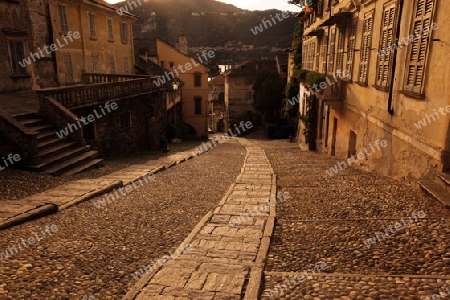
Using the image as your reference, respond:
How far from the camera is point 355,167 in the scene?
41.0 ft

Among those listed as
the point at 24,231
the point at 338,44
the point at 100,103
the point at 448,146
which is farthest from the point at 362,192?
the point at 100,103

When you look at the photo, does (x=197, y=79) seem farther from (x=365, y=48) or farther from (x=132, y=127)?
(x=365, y=48)

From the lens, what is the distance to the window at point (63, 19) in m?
19.2

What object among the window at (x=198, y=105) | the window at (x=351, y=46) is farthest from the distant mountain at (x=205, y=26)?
the window at (x=351, y=46)

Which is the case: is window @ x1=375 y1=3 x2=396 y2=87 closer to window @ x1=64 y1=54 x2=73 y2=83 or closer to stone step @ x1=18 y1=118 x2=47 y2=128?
stone step @ x1=18 y1=118 x2=47 y2=128

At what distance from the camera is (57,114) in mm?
12281

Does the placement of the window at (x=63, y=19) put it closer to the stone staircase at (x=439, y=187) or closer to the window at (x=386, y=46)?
the window at (x=386, y=46)

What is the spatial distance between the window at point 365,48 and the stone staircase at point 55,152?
1065cm

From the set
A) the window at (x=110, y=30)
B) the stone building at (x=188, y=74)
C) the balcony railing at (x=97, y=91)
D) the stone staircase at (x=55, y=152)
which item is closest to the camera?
the stone staircase at (x=55, y=152)

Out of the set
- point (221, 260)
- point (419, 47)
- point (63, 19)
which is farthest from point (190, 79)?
point (221, 260)

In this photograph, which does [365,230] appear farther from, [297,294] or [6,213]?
[6,213]

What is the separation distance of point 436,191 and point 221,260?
490 cm

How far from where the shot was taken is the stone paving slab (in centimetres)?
670

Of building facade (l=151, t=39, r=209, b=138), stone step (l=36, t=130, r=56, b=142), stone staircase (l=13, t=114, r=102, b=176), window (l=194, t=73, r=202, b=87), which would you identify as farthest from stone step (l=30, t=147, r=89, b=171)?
window (l=194, t=73, r=202, b=87)
